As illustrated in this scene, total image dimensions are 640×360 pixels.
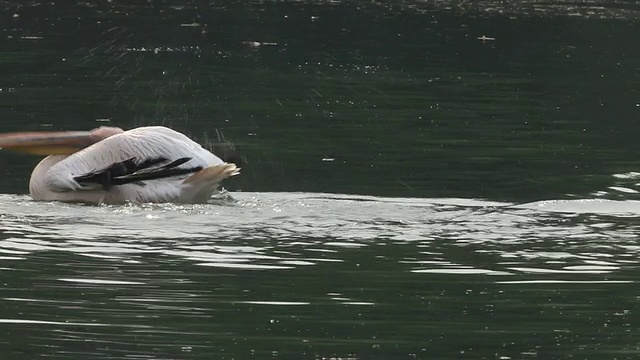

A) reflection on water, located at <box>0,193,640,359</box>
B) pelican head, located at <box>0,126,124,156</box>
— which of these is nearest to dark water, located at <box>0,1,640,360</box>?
reflection on water, located at <box>0,193,640,359</box>

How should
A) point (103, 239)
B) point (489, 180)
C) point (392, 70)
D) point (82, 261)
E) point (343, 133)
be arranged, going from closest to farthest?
point (82, 261)
point (103, 239)
point (489, 180)
point (343, 133)
point (392, 70)

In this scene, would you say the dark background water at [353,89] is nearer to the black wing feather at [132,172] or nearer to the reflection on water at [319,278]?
the black wing feather at [132,172]

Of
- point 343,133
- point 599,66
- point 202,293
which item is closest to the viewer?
point 202,293

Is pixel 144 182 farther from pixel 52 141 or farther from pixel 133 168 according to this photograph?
pixel 52 141

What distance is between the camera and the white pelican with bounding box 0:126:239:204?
A: 998 cm

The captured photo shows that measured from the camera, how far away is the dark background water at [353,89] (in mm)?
12852

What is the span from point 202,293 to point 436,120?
8.66 m

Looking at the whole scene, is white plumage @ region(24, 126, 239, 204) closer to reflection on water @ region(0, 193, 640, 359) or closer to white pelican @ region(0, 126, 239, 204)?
white pelican @ region(0, 126, 239, 204)

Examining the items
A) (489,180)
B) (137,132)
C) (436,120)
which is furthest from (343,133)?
(137,132)

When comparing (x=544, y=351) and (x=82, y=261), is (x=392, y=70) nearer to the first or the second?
(x=82, y=261)

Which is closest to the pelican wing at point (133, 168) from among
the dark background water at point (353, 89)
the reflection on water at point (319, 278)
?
the reflection on water at point (319, 278)

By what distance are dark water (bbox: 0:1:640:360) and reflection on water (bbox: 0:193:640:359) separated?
0.07ft

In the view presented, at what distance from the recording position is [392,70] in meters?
21.7

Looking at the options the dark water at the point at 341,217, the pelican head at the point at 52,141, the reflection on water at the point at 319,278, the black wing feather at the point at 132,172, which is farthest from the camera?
the pelican head at the point at 52,141
